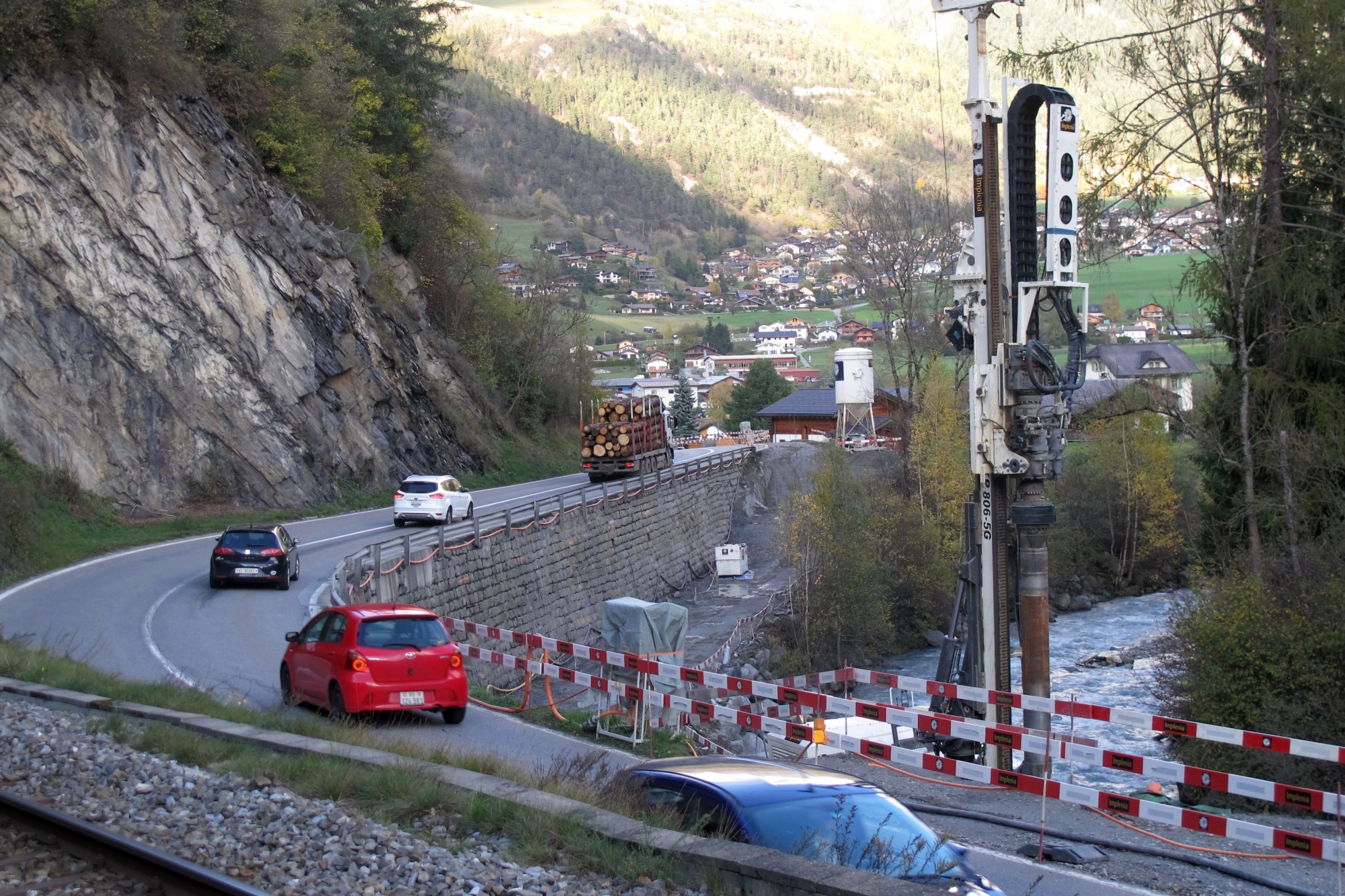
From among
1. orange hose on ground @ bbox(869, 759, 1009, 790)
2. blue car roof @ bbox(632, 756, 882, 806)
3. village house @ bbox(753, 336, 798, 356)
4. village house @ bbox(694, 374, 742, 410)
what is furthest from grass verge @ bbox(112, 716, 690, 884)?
village house @ bbox(753, 336, 798, 356)

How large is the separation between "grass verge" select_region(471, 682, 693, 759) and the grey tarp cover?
1.04 metres

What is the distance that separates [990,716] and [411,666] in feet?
21.8

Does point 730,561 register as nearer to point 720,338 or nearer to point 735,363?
point 735,363

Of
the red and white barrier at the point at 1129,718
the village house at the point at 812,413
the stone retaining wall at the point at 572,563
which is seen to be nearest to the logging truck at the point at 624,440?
the stone retaining wall at the point at 572,563

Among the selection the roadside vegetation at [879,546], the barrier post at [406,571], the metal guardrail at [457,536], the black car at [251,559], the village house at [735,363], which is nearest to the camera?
the metal guardrail at [457,536]

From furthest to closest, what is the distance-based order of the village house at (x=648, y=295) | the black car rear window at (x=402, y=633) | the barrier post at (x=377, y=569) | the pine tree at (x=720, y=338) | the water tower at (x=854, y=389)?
the village house at (x=648, y=295) < the pine tree at (x=720, y=338) < the water tower at (x=854, y=389) < the barrier post at (x=377, y=569) < the black car rear window at (x=402, y=633)

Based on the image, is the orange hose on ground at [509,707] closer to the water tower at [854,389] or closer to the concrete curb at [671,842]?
the concrete curb at [671,842]

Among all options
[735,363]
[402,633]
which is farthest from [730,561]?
[735,363]

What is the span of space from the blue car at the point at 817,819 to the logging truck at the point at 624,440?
36.4 metres

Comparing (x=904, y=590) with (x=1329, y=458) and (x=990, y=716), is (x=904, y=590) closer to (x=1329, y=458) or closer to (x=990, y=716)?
(x=1329, y=458)

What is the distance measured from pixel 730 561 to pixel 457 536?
21.4 meters

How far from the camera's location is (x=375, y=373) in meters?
37.9

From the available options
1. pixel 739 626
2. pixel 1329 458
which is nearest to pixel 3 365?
pixel 739 626

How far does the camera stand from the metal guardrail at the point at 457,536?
19.9 metres
